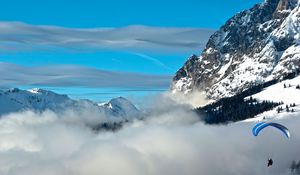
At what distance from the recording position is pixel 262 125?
163 meters

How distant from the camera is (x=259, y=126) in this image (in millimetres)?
164125

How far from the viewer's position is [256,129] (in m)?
161

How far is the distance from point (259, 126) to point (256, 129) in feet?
11.4

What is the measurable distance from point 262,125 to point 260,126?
62 cm

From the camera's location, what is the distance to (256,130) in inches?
6319

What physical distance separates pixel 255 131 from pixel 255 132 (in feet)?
2.21

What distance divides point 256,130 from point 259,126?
158 inches

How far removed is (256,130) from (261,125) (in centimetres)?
466

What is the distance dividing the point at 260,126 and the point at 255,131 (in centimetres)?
343

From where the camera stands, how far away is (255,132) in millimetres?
160125

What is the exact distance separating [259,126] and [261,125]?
0.78m

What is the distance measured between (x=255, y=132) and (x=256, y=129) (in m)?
1.23

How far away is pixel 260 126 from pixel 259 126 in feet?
2.51

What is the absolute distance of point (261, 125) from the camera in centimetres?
16450
